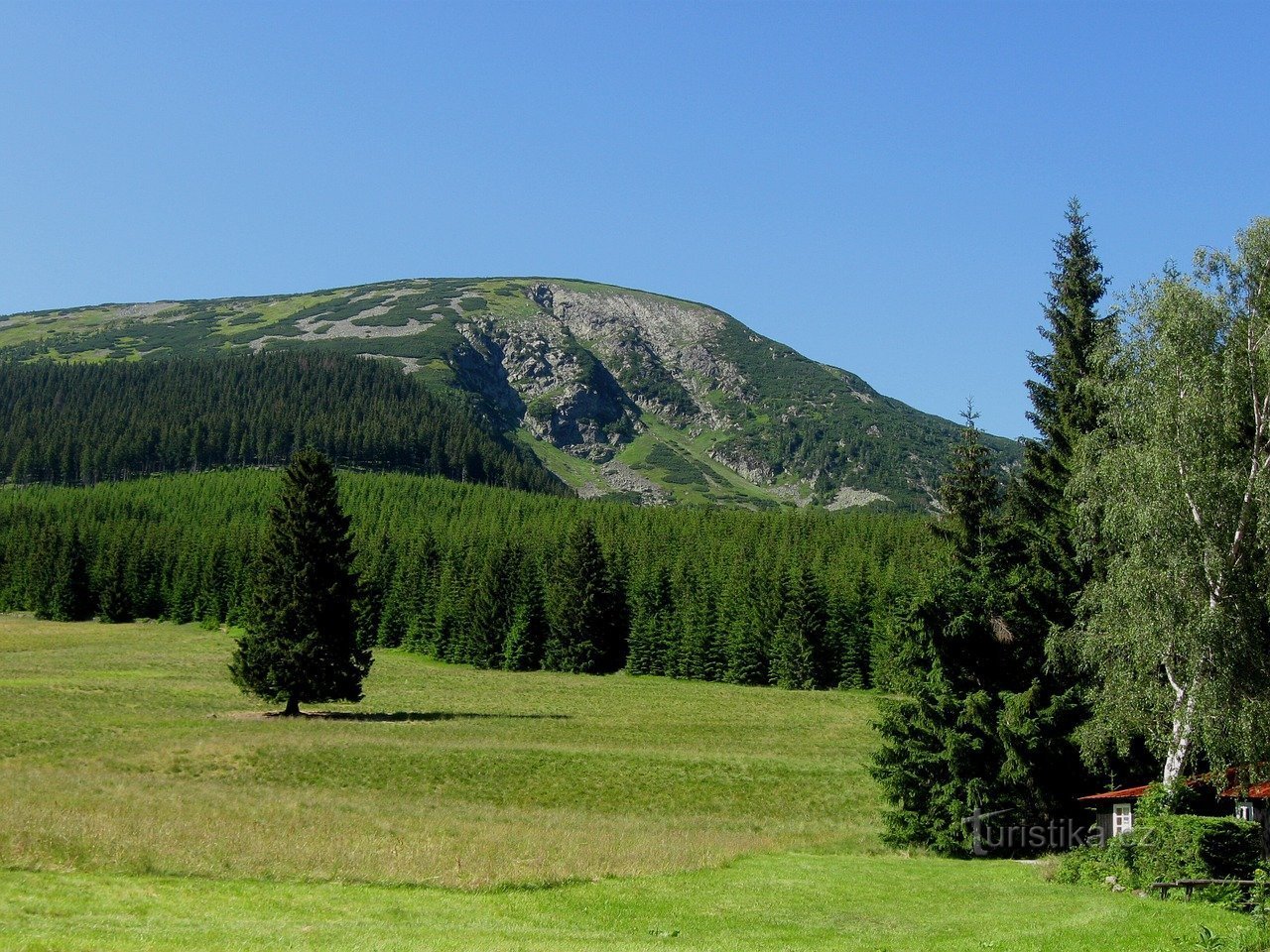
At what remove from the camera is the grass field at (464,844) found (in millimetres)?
17516

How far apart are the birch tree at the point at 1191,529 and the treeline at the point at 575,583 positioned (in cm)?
6410

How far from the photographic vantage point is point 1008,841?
30844 mm

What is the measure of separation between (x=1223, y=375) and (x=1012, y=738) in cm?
1219

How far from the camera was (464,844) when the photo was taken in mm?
25891

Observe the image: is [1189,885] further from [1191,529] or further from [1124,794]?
[1191,529]

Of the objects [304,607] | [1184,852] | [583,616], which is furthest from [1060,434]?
[583,616]

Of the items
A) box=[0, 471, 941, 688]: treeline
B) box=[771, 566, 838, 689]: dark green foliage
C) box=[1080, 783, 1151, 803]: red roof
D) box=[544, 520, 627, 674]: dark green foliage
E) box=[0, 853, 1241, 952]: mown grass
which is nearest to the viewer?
box=[0, 853, 1241, 952]: mown grass

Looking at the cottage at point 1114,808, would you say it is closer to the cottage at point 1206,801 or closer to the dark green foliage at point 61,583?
the cottage at point 1206,801

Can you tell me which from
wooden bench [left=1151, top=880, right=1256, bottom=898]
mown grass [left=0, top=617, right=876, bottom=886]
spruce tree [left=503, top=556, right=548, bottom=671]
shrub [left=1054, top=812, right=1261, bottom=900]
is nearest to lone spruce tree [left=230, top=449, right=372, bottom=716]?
mown grass [left=0, top=617, right=876, bottom=886]

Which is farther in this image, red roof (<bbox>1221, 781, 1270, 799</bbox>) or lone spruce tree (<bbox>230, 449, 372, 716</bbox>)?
lone spruce tree (<bbox>230, 449, 372, 716</bbox>)

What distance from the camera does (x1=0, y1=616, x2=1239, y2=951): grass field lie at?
57.5 ft

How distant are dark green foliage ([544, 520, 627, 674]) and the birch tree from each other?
271 ft

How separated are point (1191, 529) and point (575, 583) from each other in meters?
86.5

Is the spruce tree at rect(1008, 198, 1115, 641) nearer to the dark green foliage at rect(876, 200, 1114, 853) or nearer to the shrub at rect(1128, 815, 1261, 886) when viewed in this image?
the dark green foliage at rect(876, 200, 1114, 853)
